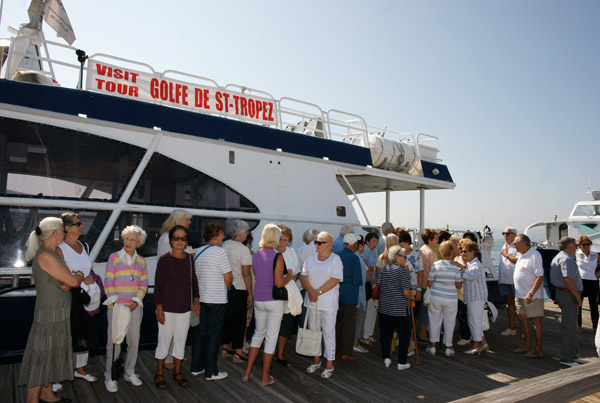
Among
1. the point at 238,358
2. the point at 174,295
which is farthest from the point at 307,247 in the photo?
the point at 174,295

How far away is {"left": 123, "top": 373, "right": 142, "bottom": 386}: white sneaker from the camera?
427cm

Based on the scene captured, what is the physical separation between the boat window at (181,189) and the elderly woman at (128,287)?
1.19m

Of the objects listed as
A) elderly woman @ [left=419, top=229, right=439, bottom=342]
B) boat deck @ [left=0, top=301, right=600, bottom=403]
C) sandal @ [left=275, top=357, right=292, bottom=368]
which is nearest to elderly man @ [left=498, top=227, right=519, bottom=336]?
boat deck @ [left=0, top=301, right=600, bottom=403]

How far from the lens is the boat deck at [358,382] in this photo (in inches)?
158

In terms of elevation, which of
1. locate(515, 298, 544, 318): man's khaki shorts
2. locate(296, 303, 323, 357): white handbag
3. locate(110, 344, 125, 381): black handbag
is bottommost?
locate(110, 344, 125, 381): black handbag

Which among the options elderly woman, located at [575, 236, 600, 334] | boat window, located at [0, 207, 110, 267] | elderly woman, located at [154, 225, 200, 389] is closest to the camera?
elderly woman, located at [154, 225, 200, 389]

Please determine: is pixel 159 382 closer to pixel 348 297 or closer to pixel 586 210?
pixel 348 297

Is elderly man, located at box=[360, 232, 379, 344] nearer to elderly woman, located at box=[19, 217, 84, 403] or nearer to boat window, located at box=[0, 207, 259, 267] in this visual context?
boat window, located at box=[0, 207, 259, 267]

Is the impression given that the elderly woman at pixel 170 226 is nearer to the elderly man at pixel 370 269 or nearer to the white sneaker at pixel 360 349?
the white sneaker at pixel 360 349

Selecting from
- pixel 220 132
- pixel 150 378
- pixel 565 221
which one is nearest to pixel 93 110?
pixel 220 132

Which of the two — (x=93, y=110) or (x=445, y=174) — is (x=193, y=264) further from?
(x=445, y=174)

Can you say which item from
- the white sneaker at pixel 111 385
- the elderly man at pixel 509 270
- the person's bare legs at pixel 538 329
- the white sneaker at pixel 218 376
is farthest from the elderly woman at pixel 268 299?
the elderly man at pixel 509 270

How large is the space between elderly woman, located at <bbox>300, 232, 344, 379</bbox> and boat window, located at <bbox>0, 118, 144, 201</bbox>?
2633 millimetres

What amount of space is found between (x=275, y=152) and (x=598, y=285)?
21.5 feet
